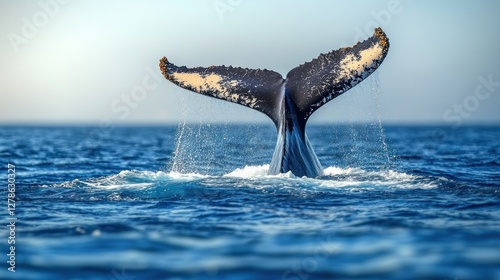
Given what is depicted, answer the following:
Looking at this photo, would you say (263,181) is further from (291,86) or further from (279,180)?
(291,86)

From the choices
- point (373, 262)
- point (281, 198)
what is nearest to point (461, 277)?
point (373, 262)

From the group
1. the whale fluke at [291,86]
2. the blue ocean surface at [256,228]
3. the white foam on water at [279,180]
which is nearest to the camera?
the blue ocean surface at [256,228]

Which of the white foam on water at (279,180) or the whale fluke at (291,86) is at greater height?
the whale fluke at (291,86)

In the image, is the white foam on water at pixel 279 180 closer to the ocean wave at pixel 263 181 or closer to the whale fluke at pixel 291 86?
the ocean wave at pixel 263 181

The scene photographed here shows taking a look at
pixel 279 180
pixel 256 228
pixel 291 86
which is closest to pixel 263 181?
pixel 279 180

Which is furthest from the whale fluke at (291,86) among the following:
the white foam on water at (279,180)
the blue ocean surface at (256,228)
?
the blue ocean surface at (256,228)

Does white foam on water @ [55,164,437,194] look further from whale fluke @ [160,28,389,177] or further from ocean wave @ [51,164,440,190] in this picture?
whale fluke @ [160,28,389,177]

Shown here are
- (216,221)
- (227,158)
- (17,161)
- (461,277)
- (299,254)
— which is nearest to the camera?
(461,277)

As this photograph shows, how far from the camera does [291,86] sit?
1188 centimetres

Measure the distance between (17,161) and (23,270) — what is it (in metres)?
15.0

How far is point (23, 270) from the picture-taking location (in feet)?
19.8

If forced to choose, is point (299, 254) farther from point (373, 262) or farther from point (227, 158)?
point (227, 158)

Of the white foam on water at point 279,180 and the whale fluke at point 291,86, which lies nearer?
the white foam on water at point 279,180

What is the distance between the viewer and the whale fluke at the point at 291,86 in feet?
36.5
